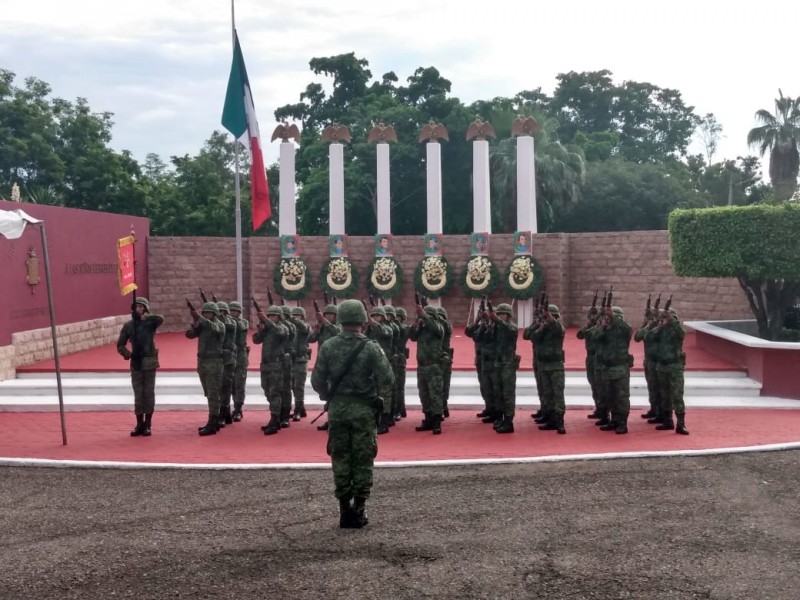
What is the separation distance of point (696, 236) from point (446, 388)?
5.65m

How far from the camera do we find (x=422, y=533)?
6258 millimetres

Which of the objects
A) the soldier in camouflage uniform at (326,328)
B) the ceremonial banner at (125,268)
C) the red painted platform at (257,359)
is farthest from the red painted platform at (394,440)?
the red painted platform at (257,359)

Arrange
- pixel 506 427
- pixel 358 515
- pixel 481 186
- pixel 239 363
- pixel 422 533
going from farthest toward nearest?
pixel 481 186 → pixel 239 363 → pixel 506 427 → pixel 358 515 → pixel 422 533

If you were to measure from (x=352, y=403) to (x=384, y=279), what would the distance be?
45.0 feet

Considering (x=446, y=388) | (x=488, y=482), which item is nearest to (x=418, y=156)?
(x=446, y=388)

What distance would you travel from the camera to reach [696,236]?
1438 cm

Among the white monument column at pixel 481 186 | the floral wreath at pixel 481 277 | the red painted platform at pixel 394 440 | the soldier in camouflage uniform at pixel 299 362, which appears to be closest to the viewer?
the red painted platform at pixel 394 440

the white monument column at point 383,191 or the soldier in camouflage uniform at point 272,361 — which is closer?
the soldier in camouflage uniform at point 272,361

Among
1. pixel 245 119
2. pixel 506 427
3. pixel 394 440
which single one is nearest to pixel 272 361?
pixel 394 440

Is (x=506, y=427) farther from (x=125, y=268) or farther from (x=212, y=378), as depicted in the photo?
(x=125, y=268)

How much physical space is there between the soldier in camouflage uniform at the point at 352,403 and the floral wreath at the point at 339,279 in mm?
13431

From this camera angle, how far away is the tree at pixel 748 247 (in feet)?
44.5

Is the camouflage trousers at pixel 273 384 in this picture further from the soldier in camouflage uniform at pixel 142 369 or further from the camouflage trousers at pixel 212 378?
the soldier in camouflage uniform at pixel 142 369

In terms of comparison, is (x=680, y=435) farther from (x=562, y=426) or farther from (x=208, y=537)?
(x=208, y=537)
